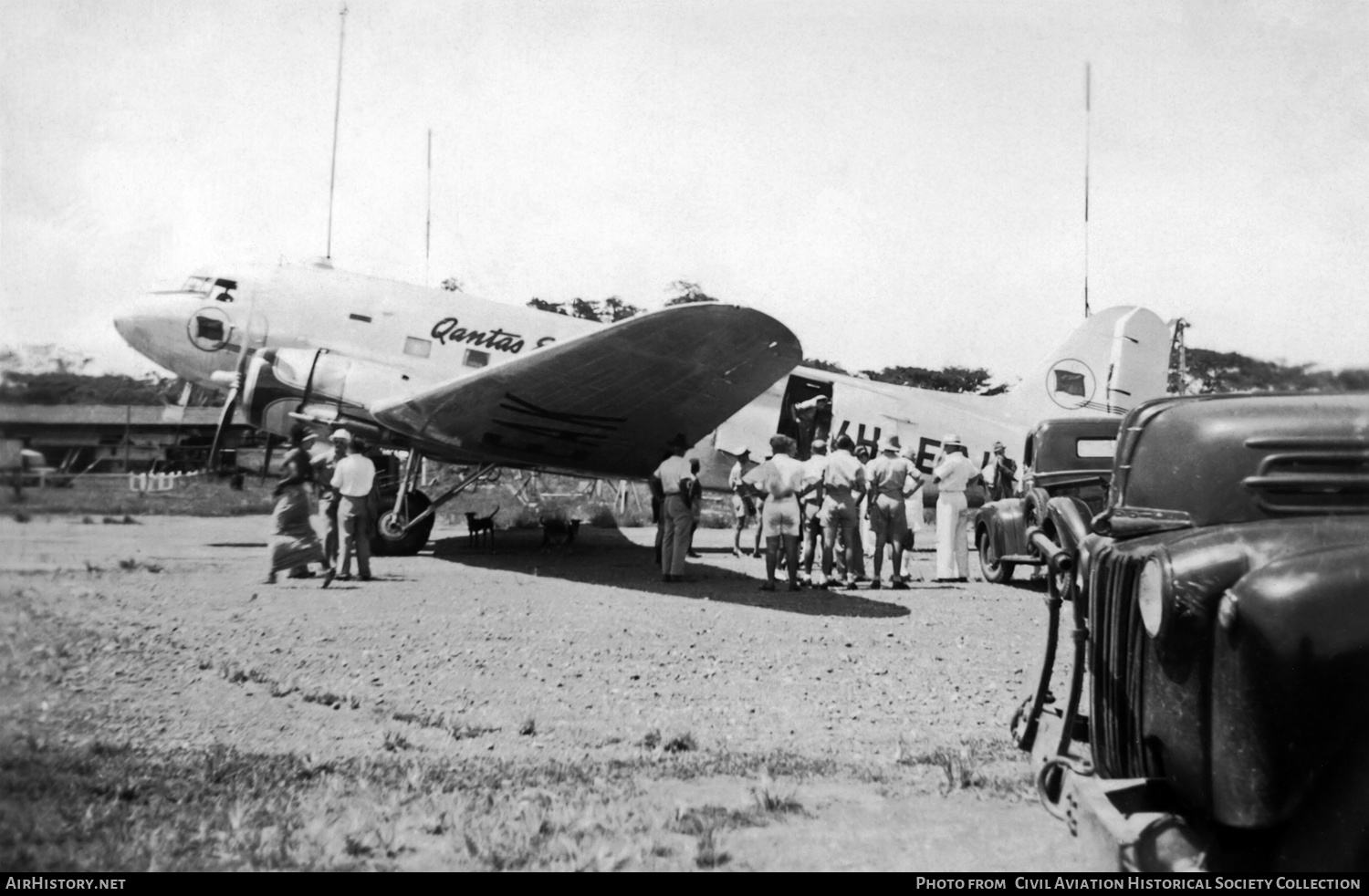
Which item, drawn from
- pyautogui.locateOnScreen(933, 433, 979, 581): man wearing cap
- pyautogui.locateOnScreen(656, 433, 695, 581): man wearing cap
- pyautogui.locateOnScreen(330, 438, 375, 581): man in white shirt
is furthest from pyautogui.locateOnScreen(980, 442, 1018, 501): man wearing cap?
pyautogui.locateOnScreen(330, 438, 375, 581): man in white shirt

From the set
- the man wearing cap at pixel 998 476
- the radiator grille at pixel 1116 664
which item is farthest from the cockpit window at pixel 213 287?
the radiator grille at pixel 1116 664

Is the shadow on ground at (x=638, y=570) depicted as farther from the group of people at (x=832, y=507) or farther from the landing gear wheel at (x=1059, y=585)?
the landing gear wheel at (x=1059, y=585)

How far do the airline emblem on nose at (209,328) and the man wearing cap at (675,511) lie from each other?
736 centimetres

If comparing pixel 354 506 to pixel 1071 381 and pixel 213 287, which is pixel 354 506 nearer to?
pixel 213 287

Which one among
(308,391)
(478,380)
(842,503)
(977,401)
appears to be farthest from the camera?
(977,401)

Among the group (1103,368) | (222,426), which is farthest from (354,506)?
(1103,368)

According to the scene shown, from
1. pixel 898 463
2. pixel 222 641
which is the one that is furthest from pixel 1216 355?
pixel 898 463

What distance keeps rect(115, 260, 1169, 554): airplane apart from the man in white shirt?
5.15 feet

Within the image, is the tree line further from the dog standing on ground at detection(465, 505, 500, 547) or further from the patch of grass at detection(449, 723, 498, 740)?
the dog standing on ground at detection(465, 505, 500, 547)

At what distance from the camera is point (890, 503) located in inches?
422

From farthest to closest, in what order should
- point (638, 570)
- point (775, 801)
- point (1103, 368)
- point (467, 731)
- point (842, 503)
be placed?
point (1103, 368)
point (638, 570)
point (842, 503)
point (467, 731)
point (775, 801)

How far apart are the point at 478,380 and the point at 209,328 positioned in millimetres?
5387

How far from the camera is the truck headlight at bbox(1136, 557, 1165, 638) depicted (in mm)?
2301

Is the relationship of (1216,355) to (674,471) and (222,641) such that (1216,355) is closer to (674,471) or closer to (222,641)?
(222,641)
